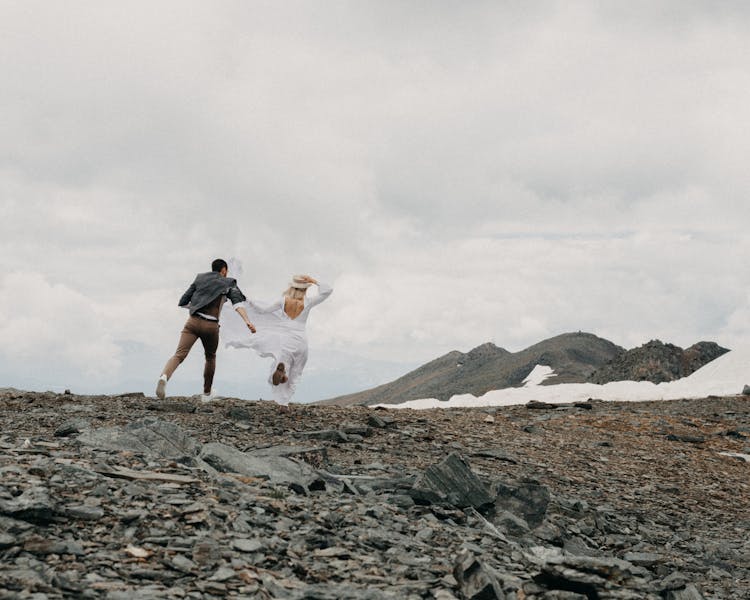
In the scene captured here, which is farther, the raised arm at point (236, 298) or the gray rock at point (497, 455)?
the raised arm at point (236, 298)

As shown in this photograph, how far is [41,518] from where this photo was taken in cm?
645

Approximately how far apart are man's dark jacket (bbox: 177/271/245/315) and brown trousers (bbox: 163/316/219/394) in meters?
0.33

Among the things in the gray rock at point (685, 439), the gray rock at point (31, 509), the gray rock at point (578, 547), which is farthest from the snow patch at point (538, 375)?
the gray rock at point (31, 509)

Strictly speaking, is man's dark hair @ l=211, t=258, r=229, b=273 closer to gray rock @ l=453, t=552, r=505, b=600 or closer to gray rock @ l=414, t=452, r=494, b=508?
gray rock @ l=414, t=452, r=494, b=508

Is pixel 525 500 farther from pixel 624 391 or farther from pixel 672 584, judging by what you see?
pixel 624 391

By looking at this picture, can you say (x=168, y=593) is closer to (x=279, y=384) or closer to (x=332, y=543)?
(x=332, y=543)

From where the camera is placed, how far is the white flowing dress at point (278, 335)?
17062 mm

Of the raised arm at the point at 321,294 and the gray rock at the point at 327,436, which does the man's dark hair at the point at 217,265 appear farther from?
the gray rock at the point at 327,436

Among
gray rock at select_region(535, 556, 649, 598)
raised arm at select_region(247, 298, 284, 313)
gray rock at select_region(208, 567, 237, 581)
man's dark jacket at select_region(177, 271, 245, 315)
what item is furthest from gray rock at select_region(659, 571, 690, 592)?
raised arm at select_region(247, 298, 284, 313)

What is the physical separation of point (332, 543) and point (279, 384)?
10177 millimetres

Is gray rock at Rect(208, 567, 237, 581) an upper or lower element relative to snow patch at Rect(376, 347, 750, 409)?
lower

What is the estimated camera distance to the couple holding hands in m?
16.0

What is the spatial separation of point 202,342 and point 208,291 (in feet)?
4.00

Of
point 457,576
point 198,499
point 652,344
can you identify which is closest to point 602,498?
point 457,576
